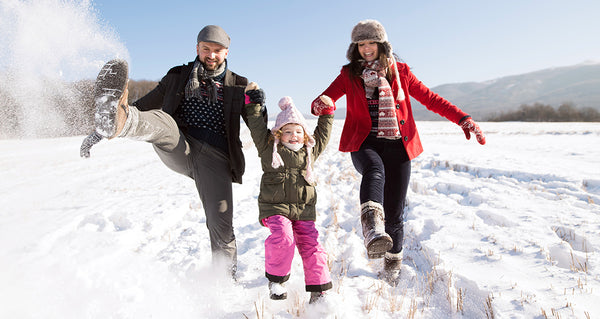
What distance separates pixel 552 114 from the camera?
197 ft

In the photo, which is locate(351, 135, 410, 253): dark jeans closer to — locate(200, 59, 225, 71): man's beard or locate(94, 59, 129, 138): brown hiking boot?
locate(200, 59, 225, 71): man's beard

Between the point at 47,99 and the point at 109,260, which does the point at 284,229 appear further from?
the point at 47,99

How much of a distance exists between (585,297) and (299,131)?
2.27 meters

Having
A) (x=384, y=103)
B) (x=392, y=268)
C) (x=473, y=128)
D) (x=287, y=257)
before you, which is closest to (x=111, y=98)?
(x=287, y=257)

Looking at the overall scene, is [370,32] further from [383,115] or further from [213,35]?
[213,35]

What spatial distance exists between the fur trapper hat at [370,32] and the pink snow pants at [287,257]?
163 centimetres

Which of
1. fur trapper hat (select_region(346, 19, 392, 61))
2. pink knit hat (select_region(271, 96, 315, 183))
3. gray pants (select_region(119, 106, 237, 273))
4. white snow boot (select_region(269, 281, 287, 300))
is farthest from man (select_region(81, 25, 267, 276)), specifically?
fur trapper hat (select_region(346, 19, 392, 61))

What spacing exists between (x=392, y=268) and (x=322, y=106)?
1.50 m

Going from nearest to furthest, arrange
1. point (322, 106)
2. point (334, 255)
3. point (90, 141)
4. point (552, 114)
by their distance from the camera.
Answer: point (90, 141) → point (322, 106) → point (334, 255) → point (552, 114)

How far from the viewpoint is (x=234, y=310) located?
219 centimetres

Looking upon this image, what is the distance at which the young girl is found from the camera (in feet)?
7.05

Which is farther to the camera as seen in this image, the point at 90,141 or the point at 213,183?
the point at 213,183

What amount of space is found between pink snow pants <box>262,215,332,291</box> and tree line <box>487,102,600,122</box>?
6548 centimetres

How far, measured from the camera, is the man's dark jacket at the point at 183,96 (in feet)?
9.12
